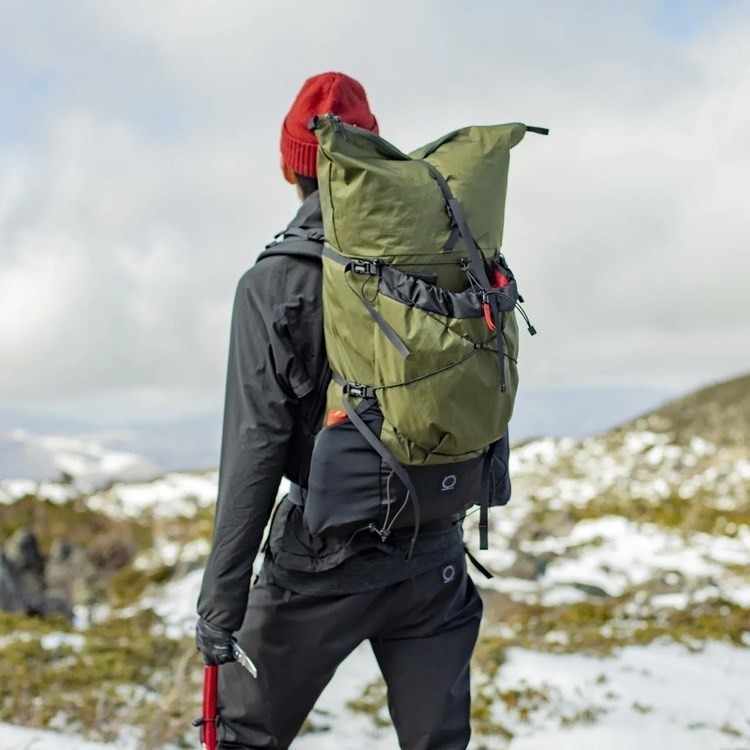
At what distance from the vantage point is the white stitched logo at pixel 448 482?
275 centimetres

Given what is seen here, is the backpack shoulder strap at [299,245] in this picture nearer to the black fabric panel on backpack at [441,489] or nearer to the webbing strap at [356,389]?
the webbing strap at [356,389]

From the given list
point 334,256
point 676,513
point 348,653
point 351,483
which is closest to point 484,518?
point 351,483

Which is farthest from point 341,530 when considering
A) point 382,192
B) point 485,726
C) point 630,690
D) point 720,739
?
point 630,690

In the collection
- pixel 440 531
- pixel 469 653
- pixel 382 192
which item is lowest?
pixel 469 653

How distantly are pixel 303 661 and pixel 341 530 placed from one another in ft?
1.81

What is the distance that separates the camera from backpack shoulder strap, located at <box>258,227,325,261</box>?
2709 mm

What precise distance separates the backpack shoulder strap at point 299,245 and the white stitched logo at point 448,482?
2.65 ft

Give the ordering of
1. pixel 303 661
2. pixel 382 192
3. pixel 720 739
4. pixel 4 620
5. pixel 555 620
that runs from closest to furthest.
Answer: pixel 382 192 → pixel 303 661 → pixel 720 739 → pixel 4 620 → pixel 555 620

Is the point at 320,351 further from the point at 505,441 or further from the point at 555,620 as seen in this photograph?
the point at 555,620

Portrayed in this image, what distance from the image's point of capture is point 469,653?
3.11 metres

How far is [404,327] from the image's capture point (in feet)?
8.22

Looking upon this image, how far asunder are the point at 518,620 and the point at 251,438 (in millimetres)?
7250

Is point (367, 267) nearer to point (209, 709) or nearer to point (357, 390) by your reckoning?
point (357, 390)

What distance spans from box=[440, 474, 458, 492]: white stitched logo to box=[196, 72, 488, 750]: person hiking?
0.66 ft
